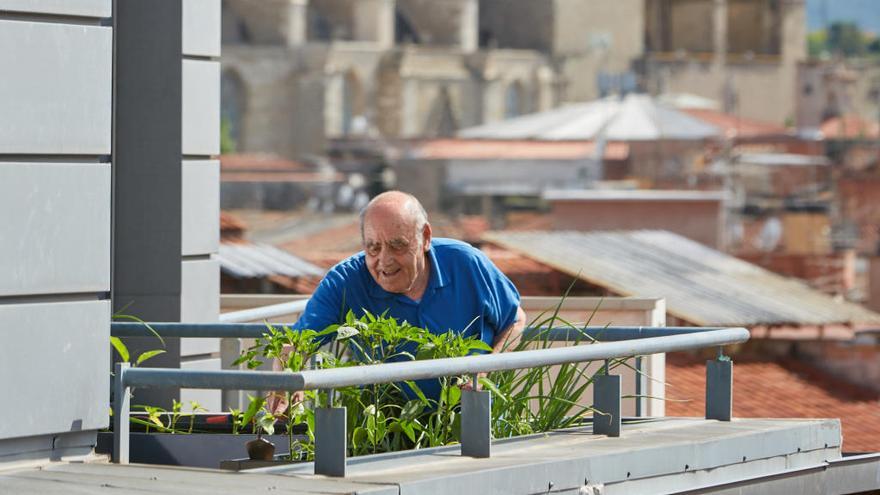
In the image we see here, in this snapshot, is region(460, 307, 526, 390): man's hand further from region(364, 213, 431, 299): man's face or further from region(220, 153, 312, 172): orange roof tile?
region(220, 153, 312, 172): orange roof tile

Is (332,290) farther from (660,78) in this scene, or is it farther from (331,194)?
(660,78)

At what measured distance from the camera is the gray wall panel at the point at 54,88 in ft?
17.6

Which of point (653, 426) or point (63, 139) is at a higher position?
point (63, 139)

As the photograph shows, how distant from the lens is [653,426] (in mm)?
6457

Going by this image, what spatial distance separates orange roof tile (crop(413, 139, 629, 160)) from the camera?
72625mm

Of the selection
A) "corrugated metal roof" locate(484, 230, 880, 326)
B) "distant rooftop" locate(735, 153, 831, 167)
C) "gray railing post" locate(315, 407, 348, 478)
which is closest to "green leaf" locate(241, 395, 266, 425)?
"gray railing post" locate(315, 407, 348, 478)

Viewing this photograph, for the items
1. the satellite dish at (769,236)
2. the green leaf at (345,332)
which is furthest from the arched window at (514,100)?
the green leaf at (345,332)

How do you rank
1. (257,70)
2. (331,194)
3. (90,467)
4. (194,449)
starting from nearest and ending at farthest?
1. (90,467)
2. (194,449)
3. (331,194)
4. (257,70)

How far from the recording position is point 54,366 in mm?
5492

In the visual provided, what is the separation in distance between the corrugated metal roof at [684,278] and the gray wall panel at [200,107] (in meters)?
14.2

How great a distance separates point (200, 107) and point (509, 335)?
2.63 metres

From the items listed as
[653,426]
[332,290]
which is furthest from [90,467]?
[653,426]

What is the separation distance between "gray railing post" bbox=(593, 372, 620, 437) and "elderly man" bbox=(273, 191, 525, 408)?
0.33 m

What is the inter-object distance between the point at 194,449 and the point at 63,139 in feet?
3.35
